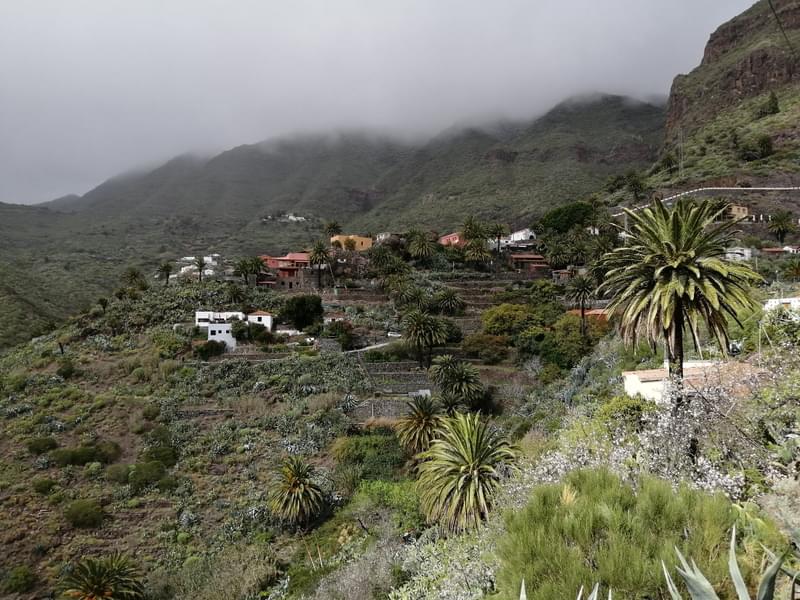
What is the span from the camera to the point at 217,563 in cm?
2684

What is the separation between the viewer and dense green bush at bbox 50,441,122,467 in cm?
3388

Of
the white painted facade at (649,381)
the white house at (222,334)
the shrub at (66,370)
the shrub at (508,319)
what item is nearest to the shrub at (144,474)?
the shrub at (66,370)

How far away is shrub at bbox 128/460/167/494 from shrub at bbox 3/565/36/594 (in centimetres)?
694

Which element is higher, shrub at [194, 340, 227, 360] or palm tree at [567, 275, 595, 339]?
palm tree at [567, 275, 595, 339]

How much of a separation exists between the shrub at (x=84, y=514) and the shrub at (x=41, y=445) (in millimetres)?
6752

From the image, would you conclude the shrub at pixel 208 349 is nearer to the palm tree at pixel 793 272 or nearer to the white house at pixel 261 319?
the white house at pixel 261 319

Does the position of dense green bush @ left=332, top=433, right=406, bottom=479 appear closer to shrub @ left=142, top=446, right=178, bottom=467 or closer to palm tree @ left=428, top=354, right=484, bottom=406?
palm tree @ left=428, top=354, right=484, bottom=406

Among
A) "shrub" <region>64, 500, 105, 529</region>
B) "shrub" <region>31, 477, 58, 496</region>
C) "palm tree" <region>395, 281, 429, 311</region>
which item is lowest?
"shrub" <region>64, 500, 105, 529</region>

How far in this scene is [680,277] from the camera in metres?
12.9

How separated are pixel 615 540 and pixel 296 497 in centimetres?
2615

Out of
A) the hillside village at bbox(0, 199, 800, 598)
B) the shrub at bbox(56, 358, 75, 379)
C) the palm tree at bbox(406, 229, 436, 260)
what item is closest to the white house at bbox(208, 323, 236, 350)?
the hillside village at bbox(0, 199, 800, 598)

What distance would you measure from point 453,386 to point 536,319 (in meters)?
15.5

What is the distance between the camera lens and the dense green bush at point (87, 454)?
1334 inches

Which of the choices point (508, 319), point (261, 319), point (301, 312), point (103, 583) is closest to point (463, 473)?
point (103, 583)
